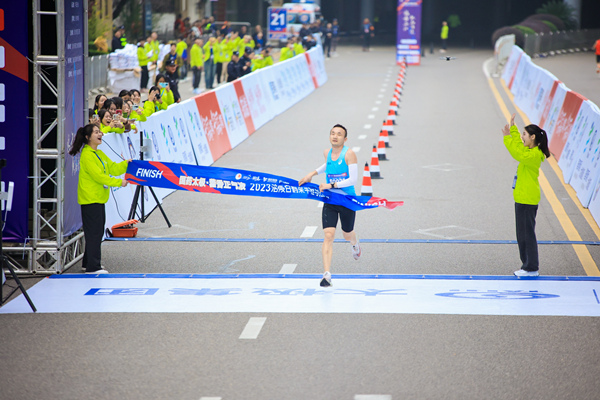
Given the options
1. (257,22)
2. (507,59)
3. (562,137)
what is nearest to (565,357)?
(562,137)

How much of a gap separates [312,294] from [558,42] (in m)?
51.8

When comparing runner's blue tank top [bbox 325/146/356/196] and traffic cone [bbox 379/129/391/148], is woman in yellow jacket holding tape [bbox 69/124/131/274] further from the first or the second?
traffic cone [bbox 379/129/391/148]

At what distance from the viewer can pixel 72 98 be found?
10.3 meters

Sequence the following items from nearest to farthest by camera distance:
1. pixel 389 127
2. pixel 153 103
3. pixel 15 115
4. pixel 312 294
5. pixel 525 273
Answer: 1. pixel 312 294
2. pixel 15 115
3. pixel 525 273
4. pixel 153 103
5. pixel 389 127

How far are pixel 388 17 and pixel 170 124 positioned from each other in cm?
6907

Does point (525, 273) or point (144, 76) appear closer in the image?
point (525, 273)

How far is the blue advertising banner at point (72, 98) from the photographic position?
396 inches

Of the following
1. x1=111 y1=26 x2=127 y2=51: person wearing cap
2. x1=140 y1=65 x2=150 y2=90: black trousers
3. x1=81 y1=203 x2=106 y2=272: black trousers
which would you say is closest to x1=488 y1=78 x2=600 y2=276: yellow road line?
x1=81 y1=203 x2=106 y2=272: black trousers

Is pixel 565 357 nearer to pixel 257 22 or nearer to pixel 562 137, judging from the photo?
pixel 562 137

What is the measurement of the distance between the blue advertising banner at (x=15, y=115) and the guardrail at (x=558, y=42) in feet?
145

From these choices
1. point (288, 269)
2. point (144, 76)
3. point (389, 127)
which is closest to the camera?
point (288, 269)

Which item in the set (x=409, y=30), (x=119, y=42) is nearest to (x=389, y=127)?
(x=119, y=42)

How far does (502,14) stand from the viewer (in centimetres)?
7862

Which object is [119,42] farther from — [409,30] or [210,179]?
[210,179]
